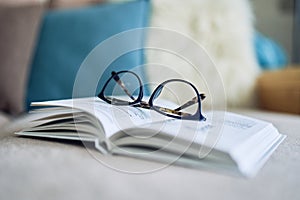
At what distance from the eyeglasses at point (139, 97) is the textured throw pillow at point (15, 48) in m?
0.50

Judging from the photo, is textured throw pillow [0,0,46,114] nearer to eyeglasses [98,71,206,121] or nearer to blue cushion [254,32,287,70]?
eyeglasses [98,71,206,121]

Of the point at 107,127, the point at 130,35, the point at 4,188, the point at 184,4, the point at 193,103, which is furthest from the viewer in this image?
the point at 184,4

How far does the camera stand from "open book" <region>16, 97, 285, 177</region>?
1.63 feet

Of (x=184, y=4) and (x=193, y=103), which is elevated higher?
(x=184, y=4)

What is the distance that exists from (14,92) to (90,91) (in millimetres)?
333

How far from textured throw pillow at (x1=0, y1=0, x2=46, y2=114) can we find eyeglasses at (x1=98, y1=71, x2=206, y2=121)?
19.7 inches

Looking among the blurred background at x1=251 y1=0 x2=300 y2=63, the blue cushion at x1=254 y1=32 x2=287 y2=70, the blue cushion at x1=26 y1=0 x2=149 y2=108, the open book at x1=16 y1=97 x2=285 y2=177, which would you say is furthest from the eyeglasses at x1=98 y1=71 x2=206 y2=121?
the blurred background at x1=251 y1=0 x2=300 y2=63

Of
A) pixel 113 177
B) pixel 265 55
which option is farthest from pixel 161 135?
pixel 265 55

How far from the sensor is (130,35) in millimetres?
1070

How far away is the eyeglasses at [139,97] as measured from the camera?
0.63 meters

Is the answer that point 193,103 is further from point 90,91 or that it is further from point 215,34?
point 215,34

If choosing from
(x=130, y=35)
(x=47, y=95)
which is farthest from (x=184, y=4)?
(x=47, y=95)

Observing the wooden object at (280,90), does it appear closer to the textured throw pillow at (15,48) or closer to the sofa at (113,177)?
the sofa at (113,177)

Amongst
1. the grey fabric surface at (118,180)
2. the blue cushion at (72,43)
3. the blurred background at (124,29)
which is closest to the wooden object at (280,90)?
the blurred background at (124,29)
